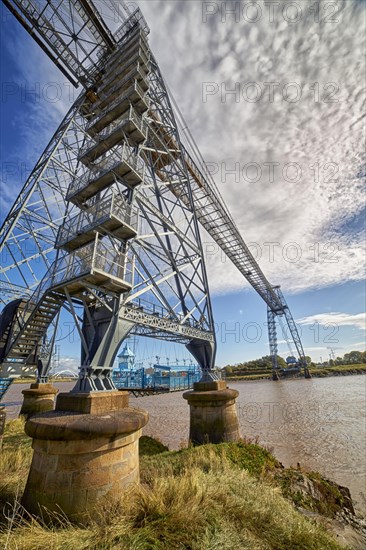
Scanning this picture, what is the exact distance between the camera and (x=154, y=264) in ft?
30.9

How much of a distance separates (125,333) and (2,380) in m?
6.60

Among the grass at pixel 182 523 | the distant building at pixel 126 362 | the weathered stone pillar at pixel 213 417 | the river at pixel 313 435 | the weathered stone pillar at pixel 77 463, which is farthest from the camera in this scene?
the distant building at pixel 126 362

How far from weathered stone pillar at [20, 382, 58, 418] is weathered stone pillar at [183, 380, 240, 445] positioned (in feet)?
24.9

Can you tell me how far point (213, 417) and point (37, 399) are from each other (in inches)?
359

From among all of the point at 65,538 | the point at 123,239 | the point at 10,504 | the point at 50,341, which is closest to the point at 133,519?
the point at 65,538

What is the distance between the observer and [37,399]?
1220cm

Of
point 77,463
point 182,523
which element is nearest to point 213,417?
point 182,523

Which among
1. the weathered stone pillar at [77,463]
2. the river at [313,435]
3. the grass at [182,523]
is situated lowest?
the river at [313,435]

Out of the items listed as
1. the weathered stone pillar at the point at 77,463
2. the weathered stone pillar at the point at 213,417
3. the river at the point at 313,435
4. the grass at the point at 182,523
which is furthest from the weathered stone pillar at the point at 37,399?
the weathered stone pillar at the point at 77,463

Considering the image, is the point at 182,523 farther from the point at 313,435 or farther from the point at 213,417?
the point at 313,435

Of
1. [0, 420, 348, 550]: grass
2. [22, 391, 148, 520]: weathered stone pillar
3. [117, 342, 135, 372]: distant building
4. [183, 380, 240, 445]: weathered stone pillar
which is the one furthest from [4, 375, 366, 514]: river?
[117, 342, 135, 372]: distant building

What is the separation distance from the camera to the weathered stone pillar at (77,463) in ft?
11.7

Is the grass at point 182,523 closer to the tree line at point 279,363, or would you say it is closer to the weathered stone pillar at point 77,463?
the weathered stone pillar at point 77,463

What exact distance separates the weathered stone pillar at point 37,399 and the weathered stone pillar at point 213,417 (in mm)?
7596
